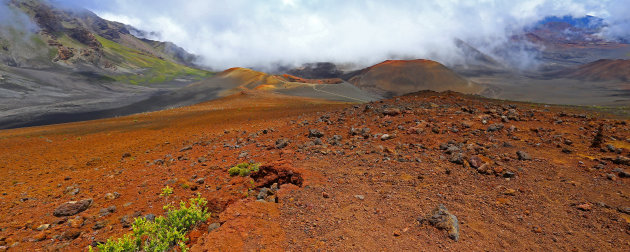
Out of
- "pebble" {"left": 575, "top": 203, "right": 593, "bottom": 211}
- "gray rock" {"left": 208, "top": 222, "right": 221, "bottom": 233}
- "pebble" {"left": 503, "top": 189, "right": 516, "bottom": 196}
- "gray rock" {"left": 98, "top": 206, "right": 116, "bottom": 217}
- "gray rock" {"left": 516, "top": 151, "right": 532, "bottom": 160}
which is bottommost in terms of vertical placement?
"gray rock" {"left": 98, "top": 206, "right": 116, "bottom": 217}

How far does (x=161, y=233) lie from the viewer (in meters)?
2.67

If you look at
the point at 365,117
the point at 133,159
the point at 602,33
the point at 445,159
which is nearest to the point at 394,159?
the point at 445,159

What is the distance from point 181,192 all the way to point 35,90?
203 feet

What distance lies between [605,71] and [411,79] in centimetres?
5785

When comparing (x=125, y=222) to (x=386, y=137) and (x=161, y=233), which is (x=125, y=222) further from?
(x=386, y=137)

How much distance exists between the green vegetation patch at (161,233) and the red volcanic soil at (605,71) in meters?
105

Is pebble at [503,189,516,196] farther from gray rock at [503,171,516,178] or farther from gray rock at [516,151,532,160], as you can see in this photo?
gray rock at [516,151,532,160]

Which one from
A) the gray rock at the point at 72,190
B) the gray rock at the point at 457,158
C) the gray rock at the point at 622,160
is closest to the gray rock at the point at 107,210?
the gray rock at the point at 72,190

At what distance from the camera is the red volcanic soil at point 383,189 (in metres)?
3.03

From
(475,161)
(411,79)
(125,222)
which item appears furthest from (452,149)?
(411,79)

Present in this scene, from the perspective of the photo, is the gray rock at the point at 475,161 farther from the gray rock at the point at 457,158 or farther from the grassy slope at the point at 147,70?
the grassy slope at the point at 147,70

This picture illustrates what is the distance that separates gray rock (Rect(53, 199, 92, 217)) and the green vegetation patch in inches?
84.1

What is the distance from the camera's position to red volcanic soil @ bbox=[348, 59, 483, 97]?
2606 inches

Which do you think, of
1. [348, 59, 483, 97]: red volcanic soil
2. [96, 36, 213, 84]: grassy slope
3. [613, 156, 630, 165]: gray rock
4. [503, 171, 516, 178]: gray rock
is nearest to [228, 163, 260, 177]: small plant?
[503, 171, 516, 178]: gray rock
